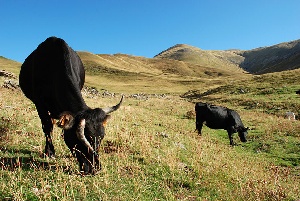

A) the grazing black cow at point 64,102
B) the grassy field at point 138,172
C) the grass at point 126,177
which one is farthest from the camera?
the grazing black cow at point 64,102

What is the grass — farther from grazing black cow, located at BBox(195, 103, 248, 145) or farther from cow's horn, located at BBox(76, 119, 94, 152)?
grazing black cow, located at BBox(195, 103, 248, 145)

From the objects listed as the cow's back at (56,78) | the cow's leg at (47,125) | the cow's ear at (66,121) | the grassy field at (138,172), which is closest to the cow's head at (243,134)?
the grassy field at (138,172)

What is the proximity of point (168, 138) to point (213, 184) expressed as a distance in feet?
19.4

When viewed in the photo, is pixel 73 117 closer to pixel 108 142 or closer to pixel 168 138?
pixel 108 142

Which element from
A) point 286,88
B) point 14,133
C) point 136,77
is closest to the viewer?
point 14,133

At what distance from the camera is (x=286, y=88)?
46.5m

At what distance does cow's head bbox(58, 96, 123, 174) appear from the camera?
237 inches

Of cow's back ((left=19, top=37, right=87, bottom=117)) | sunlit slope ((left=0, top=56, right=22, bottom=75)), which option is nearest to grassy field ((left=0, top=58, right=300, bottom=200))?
cow's back ((left=19, top=37, right=87, bottom=117))

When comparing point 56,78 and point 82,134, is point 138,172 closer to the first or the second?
point 82,134

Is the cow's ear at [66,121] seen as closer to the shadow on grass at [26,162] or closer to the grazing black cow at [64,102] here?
the grazing black cow at [64,102]

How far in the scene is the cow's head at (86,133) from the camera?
6031 mm

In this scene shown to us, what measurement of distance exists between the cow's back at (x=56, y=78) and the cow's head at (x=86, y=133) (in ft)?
2.00

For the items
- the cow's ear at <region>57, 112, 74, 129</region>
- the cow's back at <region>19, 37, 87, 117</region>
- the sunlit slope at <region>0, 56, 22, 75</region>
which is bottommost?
the cow's ear at <region>57, 112, 74, 129</region>

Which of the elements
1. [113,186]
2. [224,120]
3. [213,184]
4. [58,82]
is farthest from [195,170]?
[224,120]
